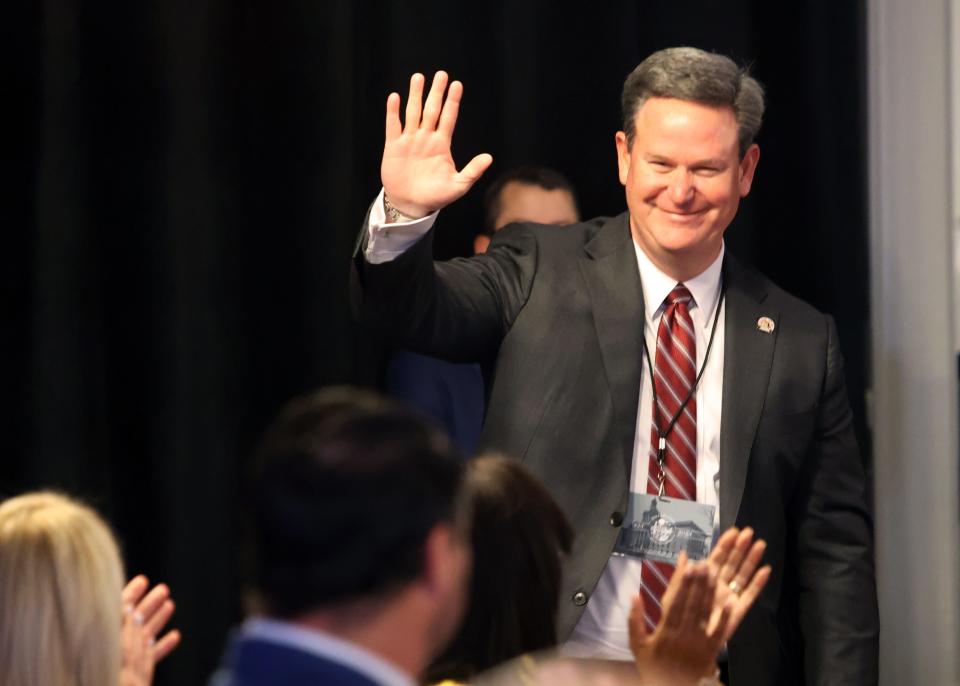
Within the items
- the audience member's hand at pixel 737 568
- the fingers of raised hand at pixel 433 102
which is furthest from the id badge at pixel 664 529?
the fingers of raised hand at pixel 433 102

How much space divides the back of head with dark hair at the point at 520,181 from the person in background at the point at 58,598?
154cm

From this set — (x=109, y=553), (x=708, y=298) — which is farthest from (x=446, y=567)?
(x=708, y=298)

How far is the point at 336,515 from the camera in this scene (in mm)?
1115

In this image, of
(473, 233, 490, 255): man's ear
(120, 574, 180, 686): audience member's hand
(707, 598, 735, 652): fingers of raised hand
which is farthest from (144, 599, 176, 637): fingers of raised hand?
(473, 233, 490, 255): man's ear

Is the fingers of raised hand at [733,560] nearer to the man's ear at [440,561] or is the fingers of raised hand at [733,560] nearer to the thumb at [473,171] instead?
the thumb at [473,171]

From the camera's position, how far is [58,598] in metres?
1.86

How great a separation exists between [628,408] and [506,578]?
0.89 meters

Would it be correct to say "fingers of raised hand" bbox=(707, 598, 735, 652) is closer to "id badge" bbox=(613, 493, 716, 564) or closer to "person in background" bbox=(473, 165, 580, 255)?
"id badge" bbox=(613, 493, 716, 564)

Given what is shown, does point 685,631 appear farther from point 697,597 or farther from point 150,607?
point 150,607

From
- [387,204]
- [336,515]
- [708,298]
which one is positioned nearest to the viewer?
[336,515]

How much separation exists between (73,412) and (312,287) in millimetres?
576

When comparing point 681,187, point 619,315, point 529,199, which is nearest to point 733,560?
point 619,315

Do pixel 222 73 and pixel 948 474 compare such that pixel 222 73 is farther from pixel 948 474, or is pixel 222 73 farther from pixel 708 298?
pixel 948 474

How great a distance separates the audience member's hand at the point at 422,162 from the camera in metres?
2.39
